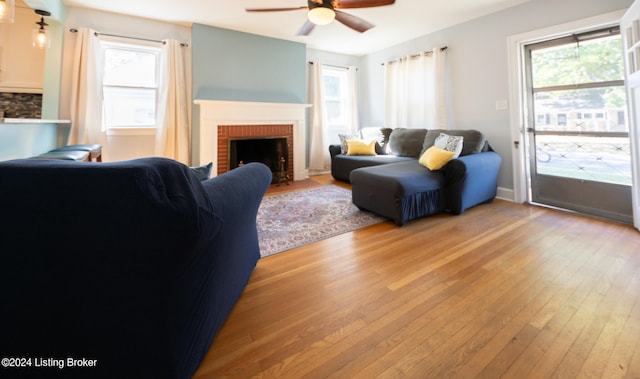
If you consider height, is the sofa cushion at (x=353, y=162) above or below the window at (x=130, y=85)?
below

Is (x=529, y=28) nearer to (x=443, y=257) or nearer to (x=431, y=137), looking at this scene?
(x=431, y=137)

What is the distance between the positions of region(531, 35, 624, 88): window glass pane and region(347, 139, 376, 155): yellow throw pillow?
2324 mm

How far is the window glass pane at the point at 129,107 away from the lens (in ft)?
12.5

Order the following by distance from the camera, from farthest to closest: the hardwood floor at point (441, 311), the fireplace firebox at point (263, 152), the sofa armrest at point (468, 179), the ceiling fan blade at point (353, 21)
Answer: the fireplace firebox at point (263, 152) < the sofa armrest at point (468, 179) < the ceiling fan blade at point (353, 21) < the hardwood floor at point (441, 311)

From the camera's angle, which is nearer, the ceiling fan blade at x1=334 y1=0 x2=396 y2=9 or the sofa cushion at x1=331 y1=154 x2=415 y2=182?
the ceiling fan blade at x1=334 y1=0 x2=396 y2=9

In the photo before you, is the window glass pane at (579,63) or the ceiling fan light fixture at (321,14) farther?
the window glass pane at (579,63)

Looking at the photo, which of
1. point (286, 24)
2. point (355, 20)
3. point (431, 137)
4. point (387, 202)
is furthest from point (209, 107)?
point (431, 137)

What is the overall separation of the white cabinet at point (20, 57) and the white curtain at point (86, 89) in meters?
0.53

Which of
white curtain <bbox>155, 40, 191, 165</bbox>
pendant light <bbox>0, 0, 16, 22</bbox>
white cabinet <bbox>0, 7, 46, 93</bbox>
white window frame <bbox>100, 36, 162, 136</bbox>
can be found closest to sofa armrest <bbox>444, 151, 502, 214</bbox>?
white curtain <bbox>155, 40, 191, 165</bbox>

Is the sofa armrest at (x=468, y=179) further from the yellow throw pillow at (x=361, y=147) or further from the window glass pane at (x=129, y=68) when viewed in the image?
the window glass pane at (x=129, y=68)

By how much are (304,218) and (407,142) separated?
7.86ft

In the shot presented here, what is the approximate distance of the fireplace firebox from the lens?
14.5 ft

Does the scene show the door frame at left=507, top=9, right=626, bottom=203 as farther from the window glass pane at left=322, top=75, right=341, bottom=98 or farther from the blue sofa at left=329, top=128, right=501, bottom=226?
the window glass pane at left=322, top=75, right=341, bottom=98

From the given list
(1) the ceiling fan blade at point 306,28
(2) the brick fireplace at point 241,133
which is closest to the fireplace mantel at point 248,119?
(2) the brick fireplace at point 241,133
